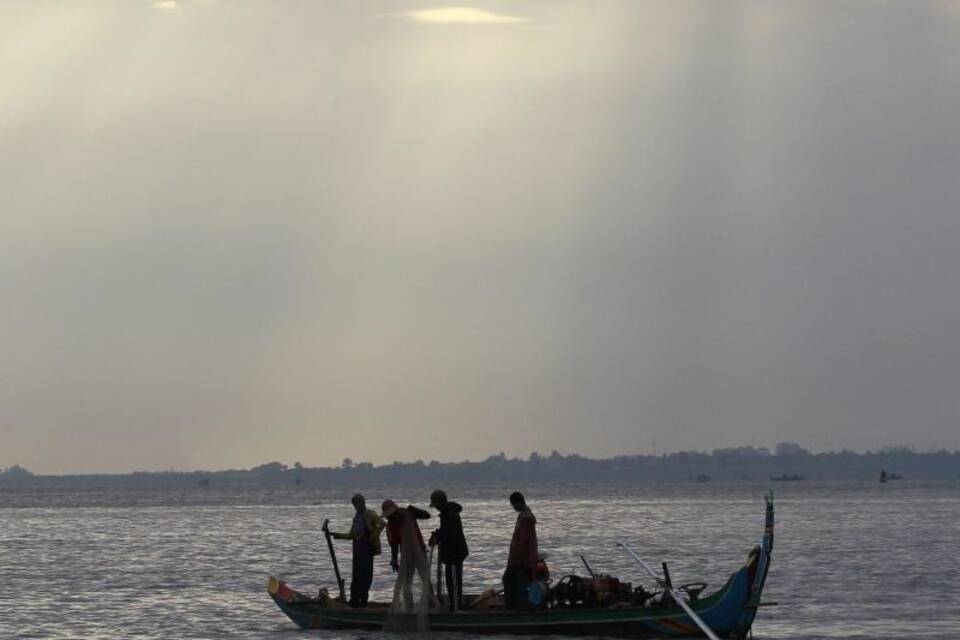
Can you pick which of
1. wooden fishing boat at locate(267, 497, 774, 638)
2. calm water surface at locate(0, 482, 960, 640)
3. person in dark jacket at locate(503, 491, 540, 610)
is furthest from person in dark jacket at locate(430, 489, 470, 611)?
calm water surface at locate(0, 482, 960, 640)

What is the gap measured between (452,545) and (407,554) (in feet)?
2.87

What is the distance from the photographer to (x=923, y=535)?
72.6 m

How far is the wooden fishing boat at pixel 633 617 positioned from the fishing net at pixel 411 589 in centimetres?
8

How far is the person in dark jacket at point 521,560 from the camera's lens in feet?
89.2

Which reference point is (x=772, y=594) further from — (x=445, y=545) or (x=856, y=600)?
(x=445, y=545)

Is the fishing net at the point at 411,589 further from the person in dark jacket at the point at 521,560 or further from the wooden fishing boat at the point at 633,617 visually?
the person in dark jacket at the point at 521,560

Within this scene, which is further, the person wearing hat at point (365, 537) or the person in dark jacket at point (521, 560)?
the person wearing hat at point (365, 537)

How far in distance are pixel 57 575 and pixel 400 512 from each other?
23757mm

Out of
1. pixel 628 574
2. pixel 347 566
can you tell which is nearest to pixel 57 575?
pixel 347 566

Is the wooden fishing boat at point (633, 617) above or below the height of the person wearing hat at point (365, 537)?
below

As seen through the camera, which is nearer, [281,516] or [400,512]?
[400,512]

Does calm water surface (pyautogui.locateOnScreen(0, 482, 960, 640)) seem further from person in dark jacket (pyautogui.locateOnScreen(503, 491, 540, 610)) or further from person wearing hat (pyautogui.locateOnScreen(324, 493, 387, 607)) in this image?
person in dark jacket (pyautogui.locateOnScreen(503, 491, 540, 610))

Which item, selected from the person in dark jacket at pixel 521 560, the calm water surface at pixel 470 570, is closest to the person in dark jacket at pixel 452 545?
the person in dark jacket at pixel 521 560

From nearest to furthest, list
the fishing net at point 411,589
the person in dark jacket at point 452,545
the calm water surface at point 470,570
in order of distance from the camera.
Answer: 1. the person in dark jacket at point 452,545
2. the fishing net at point 411,589
3. the calm water surface at point 470,570
